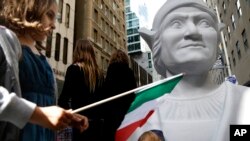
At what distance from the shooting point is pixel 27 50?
165cm

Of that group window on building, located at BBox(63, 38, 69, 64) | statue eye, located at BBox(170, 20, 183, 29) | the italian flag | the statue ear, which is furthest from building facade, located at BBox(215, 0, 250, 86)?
the italian flag

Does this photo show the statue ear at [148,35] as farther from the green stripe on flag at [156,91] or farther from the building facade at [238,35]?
the building facade at [238,35]

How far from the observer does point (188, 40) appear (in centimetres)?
198

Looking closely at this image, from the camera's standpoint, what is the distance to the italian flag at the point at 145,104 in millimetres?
1764

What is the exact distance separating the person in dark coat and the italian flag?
680 millimetres

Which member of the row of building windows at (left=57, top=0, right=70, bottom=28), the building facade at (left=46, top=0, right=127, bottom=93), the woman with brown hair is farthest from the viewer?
the row of building windows at (left=57, top=0, right=70, bottom=28)

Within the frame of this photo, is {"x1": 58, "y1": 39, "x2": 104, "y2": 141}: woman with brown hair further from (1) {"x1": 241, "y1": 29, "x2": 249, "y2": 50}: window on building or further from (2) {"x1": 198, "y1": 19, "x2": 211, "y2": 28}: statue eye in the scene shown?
(1) {"x1": 241, "y1": 29, "x2": 249, "y2": 50}: window on building

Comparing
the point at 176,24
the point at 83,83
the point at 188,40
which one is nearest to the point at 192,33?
the point at 188,40

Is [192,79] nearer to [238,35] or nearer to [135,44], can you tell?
[238,35]

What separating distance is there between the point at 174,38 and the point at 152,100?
51 centimetres

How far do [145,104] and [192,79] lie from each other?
423 mm

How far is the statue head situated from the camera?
1974mm

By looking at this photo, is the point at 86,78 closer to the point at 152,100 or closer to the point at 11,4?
the point at 152,100

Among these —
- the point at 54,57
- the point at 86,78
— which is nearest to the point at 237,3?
the point at 54,57
